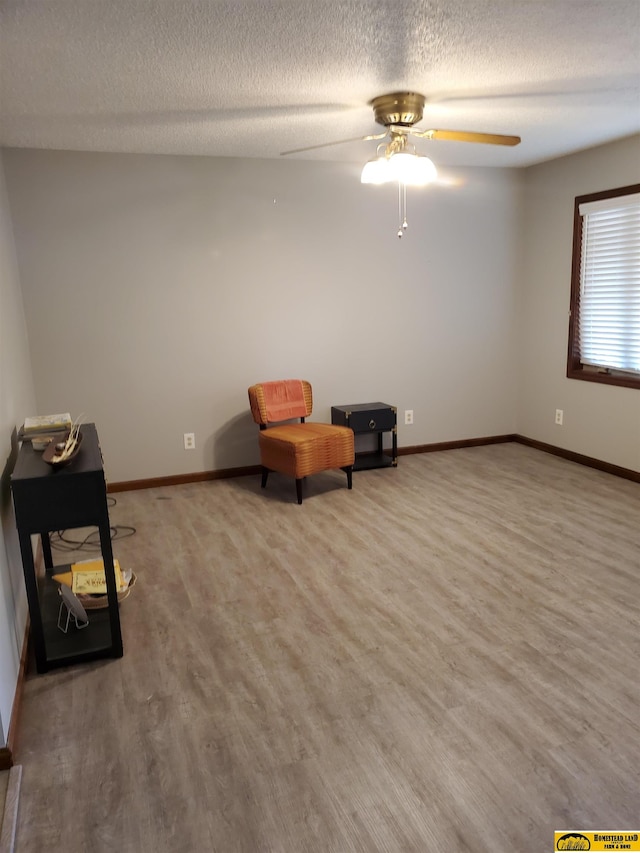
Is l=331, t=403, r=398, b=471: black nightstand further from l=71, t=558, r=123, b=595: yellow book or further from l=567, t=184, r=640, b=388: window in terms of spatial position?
l=71, t=558, r=123, b=595: yellow book

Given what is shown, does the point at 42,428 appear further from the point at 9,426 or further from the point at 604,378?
the point at 604,378

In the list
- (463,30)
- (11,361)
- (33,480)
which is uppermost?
(463,30)

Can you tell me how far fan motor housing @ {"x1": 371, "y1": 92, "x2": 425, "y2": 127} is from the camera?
2967 mm

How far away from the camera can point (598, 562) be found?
3.15 meters

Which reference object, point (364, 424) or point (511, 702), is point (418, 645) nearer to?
point (511, 702)

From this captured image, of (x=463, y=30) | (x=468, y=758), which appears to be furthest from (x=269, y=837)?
(x=463, y=30)

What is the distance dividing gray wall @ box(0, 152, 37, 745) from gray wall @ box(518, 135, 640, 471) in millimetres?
4024

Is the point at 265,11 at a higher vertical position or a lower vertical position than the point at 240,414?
higher

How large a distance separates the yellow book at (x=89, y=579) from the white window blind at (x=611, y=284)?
3.76 m

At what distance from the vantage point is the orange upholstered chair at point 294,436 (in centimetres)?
408

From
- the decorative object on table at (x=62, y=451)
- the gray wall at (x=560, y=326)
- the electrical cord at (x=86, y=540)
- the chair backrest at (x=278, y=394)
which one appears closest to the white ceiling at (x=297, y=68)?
the gray wall at (x=560, y=326)

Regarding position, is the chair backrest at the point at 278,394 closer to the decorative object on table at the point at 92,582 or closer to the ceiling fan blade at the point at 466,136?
the decorative object on table at the point at 92,582

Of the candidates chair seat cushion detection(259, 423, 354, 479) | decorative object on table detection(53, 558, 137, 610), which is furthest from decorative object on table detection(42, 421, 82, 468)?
chair seat cushion detection(259, 423, 354, 479)

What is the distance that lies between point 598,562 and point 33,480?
8.92ft
